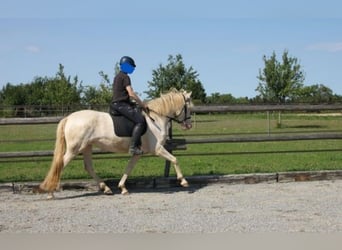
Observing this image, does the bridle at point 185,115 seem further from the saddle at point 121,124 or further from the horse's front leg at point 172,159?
the saddle at point 121,124

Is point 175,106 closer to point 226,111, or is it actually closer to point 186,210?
point 226,111

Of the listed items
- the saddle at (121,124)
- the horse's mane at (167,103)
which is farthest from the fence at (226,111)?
the saddle at (121,124)

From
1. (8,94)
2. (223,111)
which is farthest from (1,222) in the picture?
(8,94)

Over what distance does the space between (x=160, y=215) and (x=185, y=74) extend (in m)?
44.0

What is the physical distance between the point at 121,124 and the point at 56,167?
1322 mm

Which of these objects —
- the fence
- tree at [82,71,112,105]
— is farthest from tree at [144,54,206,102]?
the fence

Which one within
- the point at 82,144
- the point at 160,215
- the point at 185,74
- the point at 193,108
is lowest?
the point at 160,215

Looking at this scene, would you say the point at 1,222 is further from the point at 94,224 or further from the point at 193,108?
the point at 193,108

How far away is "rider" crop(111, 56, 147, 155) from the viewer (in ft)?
26.6

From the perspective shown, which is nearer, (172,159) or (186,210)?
(186,210)

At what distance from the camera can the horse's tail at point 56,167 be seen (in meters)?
7.75

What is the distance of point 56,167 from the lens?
7848 mm

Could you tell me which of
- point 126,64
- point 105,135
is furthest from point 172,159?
point 126,64

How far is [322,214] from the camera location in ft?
20.9
